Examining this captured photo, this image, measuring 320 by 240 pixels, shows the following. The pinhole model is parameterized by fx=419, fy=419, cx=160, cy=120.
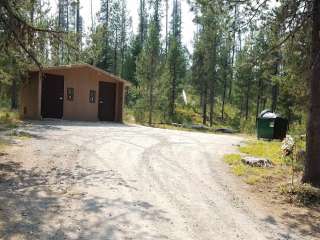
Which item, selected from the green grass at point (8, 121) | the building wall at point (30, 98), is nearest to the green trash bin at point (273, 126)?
the green grass at point (8, 121)

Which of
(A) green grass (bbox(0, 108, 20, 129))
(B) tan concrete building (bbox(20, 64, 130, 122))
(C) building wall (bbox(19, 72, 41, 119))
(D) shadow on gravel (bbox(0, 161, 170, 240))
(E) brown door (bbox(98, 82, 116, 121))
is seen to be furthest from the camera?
(E) brown door (bbox(98, 82, 116, 121))

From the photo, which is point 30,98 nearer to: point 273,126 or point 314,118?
point 273,126

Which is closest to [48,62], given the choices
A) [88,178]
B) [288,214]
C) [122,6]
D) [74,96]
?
[88,178]

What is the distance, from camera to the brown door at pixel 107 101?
25812mm

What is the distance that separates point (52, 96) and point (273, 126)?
1235 centimetres

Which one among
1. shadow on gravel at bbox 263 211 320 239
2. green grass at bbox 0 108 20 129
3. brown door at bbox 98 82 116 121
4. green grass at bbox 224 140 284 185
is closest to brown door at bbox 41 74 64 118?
green grass at bbox 0 108 20 129

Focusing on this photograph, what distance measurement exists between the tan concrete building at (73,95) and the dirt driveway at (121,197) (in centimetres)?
1176

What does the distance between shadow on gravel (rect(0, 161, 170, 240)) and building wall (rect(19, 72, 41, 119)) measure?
597 inches

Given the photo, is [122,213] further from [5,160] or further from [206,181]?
[5,160]

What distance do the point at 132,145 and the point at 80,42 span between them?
12.8 feet

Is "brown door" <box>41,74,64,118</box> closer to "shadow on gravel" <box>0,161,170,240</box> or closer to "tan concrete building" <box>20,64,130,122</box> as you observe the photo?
"tan concrete building" <box>20,64,130,122</box>

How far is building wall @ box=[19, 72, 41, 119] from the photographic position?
2336 centimetres

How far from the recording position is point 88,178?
8.49m

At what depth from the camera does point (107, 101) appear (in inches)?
1029
